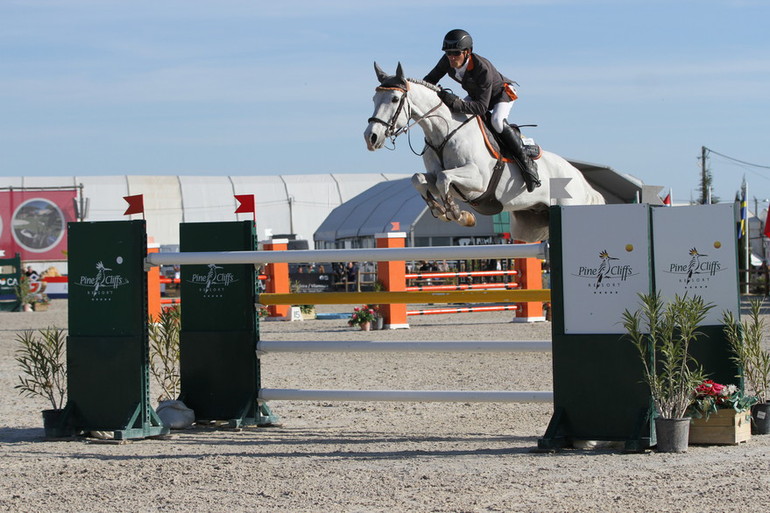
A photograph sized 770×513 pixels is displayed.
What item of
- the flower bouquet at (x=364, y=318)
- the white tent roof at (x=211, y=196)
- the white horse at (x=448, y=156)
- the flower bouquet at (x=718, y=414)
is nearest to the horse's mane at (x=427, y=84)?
the white horse at (x=448, y=156)

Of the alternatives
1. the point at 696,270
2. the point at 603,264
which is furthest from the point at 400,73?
the point at 696,270

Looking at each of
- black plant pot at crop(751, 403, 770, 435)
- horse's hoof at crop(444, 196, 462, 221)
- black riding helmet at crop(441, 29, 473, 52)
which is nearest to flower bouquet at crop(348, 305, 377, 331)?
horse's hoof at crop(444, 196, 462, 221)

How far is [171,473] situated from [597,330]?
2.04m

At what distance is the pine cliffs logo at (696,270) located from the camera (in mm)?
4773

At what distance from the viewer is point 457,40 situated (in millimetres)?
5965

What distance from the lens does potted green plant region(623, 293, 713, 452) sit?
14.8ft

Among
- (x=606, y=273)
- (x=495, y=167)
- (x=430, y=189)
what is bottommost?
(x=606, y=273)

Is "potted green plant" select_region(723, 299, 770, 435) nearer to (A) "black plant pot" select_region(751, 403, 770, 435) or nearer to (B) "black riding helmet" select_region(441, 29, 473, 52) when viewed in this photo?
(A) "black plant pot" select_region(751, 403, 770, 435)

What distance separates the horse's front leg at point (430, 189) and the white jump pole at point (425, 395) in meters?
1.18

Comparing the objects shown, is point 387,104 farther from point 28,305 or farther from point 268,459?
point 28,305

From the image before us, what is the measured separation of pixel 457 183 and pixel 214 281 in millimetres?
1549

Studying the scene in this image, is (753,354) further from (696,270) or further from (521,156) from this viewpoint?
(521,156)

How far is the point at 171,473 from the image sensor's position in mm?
4254

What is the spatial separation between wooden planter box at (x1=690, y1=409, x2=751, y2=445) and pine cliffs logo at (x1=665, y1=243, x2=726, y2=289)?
23.7 inches
